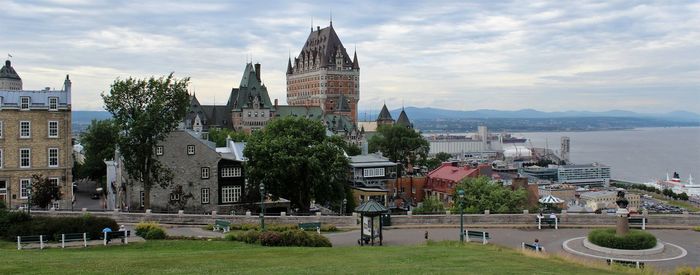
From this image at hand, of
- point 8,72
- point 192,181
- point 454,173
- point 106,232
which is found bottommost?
point 106,232

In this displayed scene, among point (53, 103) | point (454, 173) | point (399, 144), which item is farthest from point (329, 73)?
point (53, 103)

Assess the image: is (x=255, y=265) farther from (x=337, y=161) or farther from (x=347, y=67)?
(x=347, y=67)

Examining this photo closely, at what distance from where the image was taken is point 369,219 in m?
28.6

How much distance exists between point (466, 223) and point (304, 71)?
145008 mm

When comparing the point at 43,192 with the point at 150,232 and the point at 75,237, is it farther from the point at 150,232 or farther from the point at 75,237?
the point at 75,237

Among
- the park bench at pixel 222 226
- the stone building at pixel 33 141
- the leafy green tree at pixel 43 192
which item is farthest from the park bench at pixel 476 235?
the stone building at pixel 33 141

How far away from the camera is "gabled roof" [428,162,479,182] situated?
242 ft

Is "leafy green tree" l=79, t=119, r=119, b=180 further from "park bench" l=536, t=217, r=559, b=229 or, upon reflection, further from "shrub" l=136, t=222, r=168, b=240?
"park bench" l=536, t=217, r=559, b=229

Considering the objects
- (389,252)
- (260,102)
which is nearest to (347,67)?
(260,102)

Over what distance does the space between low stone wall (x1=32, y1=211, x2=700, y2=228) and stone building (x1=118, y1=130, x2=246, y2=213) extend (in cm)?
932

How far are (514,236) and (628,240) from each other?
231 inches

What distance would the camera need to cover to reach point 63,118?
45.5 m

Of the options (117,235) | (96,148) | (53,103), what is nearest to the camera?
(117,235)

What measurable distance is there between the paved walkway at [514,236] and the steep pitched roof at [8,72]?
89.5 metres
